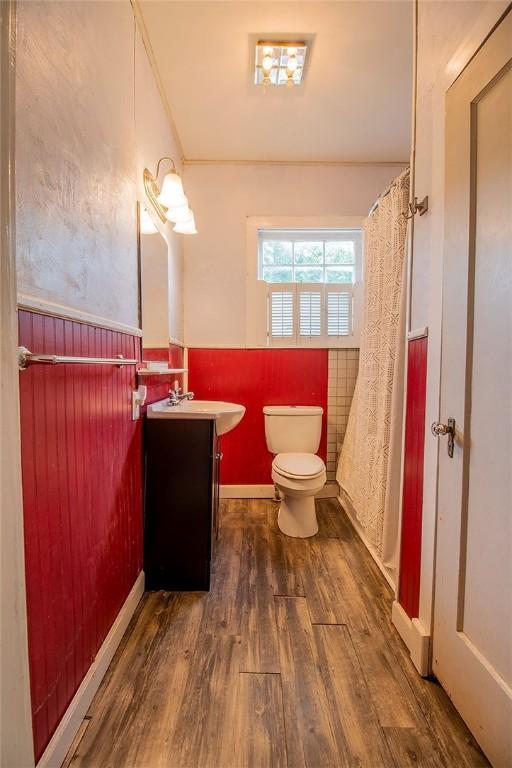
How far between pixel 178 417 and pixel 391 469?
1.08 m

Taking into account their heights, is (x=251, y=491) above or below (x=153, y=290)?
below

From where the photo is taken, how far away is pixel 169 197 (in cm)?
167

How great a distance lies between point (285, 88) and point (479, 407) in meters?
2.02

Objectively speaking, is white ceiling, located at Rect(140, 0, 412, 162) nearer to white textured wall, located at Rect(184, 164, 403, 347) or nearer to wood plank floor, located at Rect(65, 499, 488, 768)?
white textured wall, located at Rect(184, 164, 403, 347)

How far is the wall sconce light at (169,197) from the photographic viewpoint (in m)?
1.63

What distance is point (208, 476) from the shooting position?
1526mm

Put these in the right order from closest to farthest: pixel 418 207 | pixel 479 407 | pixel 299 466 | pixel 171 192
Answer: pixel 479 407
pixel 418 207
pixel 171 192
pixel 299 466

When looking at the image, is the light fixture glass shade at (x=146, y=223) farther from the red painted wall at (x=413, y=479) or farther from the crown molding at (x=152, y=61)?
the red painted wall at (x=413, y=479)

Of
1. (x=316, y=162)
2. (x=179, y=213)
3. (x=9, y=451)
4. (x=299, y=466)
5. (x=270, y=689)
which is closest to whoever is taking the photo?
(x=9, y=451)

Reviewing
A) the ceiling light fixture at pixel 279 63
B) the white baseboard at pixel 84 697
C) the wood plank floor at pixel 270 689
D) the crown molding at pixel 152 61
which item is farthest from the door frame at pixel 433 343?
the crown molding at pixel 152 61

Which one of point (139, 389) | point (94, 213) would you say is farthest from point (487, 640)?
point (94, 213)

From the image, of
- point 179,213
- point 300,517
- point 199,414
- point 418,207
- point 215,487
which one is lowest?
point 300,517

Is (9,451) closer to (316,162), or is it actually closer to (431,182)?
(431,182)

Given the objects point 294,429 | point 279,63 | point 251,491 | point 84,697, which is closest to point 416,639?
point 84,697
